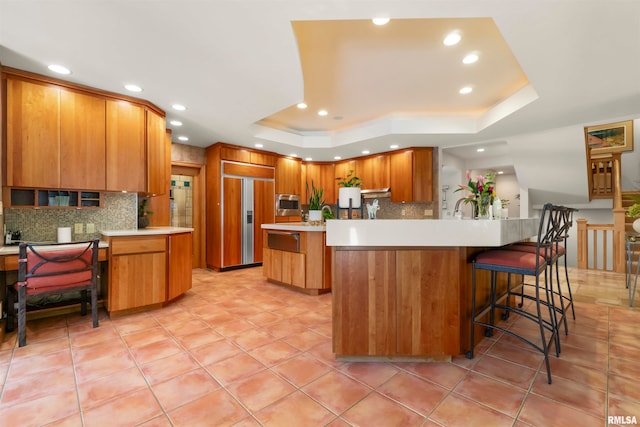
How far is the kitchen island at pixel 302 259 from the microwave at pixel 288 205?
1.85m

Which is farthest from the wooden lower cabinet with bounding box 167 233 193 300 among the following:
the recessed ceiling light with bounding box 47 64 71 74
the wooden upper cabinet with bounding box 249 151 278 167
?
the wooden upper cabinet with bounding box 249 151 278 167

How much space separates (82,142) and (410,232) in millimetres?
3329

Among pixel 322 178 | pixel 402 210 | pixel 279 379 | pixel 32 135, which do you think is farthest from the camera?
pixel 322 178

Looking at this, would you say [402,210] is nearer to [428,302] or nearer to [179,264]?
[428,302]

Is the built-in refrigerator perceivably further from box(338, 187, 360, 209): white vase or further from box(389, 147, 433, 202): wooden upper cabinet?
box(338, 187, 360, 209): white vase

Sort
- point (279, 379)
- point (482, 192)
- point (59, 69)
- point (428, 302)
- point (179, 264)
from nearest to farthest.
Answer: point (279, 379) → point (428, 302) → point (482, 192) → point (59, 69) → point (179, 264)

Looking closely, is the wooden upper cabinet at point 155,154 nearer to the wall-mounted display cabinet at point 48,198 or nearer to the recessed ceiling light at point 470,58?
the wall-mounted display cabinet at point 48,198

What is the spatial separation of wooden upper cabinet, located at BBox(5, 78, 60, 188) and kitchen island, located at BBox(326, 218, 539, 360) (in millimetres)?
2864

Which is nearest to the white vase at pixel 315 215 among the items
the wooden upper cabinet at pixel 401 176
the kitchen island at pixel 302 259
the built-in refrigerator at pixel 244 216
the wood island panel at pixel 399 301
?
the kitchen island at pixel 302 259

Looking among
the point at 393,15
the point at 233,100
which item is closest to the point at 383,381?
the point at 393,15

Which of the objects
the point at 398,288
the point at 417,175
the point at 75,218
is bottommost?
the point at 398,288

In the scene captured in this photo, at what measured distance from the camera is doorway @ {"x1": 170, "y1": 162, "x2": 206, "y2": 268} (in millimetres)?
5207

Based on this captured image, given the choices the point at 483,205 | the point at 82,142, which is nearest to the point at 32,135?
the point at 82,142

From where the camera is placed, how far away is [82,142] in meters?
2.86
